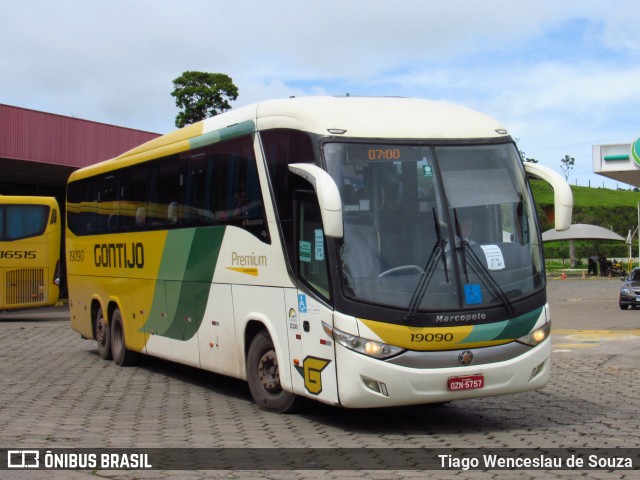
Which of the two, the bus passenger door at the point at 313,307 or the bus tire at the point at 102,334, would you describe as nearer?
the bus passenger door at the point at 313,307

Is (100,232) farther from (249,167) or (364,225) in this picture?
(364,225)

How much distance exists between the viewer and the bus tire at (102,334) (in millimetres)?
16828

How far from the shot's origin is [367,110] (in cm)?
1003

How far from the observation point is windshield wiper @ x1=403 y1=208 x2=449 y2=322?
29.8 ft

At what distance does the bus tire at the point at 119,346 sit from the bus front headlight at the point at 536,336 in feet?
26.7

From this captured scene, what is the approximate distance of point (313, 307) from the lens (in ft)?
31.7

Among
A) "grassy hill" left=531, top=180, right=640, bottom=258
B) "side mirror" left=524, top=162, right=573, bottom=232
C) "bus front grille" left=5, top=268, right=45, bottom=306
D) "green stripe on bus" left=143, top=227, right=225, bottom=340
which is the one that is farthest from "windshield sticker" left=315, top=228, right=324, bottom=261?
"grassy hill" left=531, top=180, right=640, bottom=258

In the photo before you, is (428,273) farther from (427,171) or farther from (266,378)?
(266,378)

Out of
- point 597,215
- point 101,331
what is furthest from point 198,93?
point 101,331

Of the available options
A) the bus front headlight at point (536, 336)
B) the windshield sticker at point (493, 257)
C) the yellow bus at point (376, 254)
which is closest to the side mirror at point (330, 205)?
the yellow bus at point (376, 254)

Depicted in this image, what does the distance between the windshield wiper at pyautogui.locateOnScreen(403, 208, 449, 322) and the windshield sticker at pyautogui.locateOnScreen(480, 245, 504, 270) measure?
461 millimetres

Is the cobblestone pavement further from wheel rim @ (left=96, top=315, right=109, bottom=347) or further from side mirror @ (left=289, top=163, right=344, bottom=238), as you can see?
side mirror @ (left=289, top=163, right=344, bottom=238)

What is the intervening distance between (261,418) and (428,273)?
2596 mm

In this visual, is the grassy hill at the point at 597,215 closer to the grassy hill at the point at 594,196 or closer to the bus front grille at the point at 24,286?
the grassy hill at the point at 594,196
